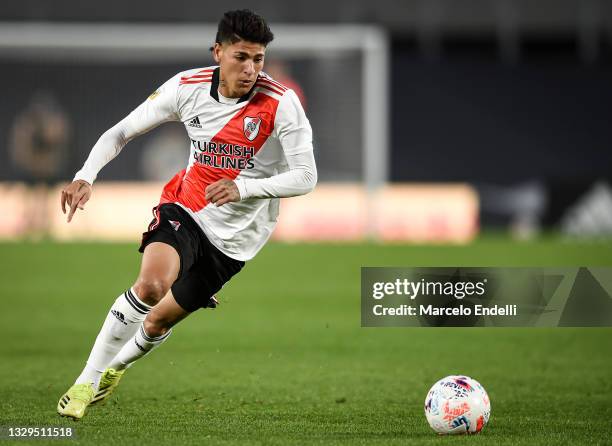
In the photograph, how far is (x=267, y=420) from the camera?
628 cm

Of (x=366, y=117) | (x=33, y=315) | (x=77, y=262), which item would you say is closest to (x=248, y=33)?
(x=33, y=315)

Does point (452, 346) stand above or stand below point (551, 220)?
below

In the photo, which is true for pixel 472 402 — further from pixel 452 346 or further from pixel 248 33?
pixel 452 346

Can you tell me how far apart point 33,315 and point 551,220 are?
46.6ft

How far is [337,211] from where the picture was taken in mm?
20875

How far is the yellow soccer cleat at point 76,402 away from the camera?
596 cm

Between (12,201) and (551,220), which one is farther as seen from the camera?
(551,220)

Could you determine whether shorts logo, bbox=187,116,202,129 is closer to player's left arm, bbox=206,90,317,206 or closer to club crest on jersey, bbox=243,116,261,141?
club crest on jersey, bbox=243,116,261,141

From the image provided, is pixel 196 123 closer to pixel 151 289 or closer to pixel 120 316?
pixel 151 289

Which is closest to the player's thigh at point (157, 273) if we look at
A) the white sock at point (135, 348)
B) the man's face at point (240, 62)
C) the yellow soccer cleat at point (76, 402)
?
the white sock at point (135, 348)

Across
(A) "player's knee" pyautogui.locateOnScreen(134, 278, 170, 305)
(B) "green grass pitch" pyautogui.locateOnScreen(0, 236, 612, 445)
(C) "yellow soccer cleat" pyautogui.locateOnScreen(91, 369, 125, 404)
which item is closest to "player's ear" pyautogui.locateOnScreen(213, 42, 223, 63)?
(A) "player's knee" pyautogui.locateOnScreen(134, 278, 170, 305)

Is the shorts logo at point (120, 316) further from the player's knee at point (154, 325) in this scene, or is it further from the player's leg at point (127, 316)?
the player's knee at point (154, 325)

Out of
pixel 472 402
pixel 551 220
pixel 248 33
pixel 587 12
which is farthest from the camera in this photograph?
pixel 587 12

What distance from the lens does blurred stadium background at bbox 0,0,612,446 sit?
23.1 feet
